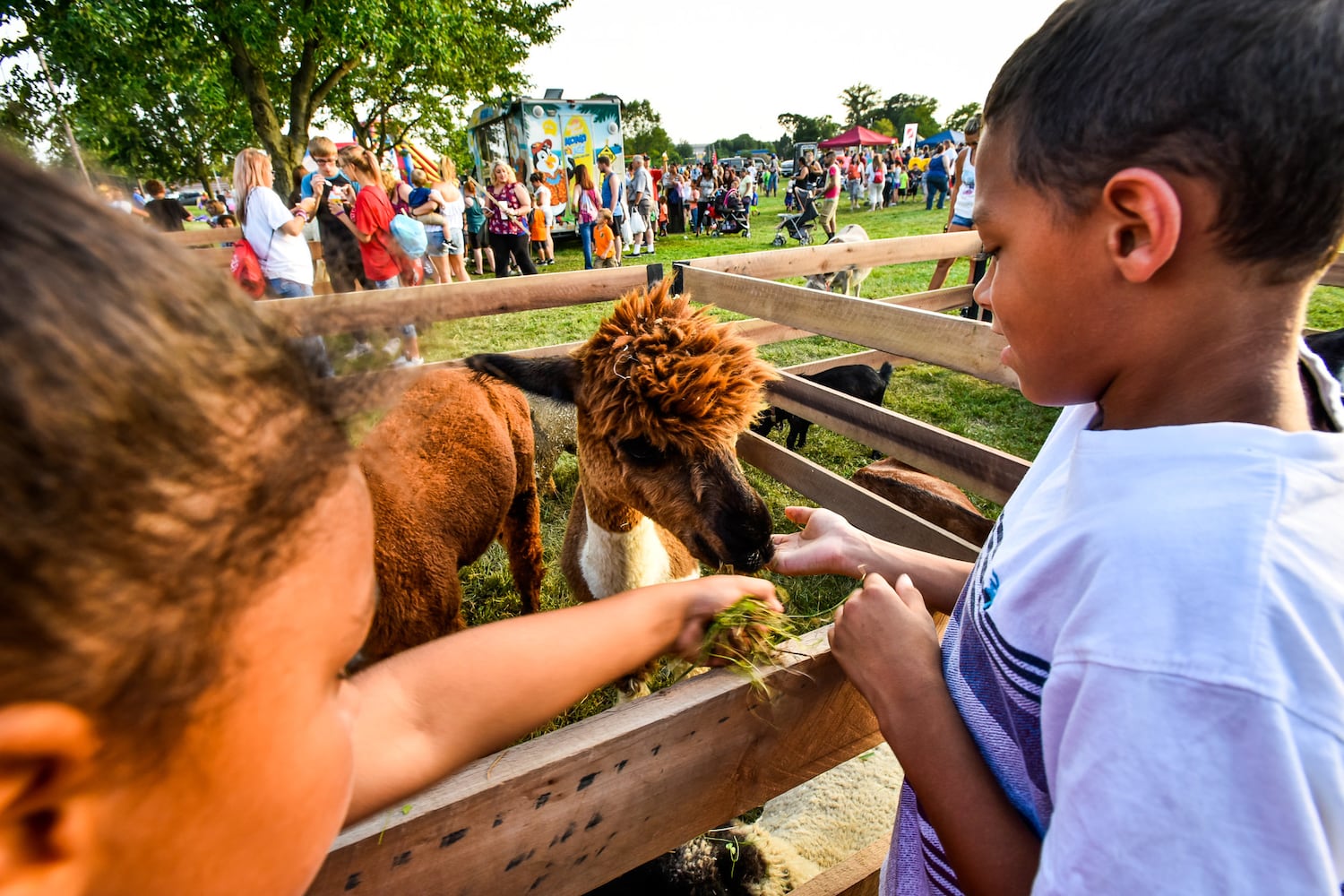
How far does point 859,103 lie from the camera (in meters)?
107

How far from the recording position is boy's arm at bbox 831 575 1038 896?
0.92 metres

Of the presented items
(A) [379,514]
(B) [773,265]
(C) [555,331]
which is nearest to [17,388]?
(A) [379,514]

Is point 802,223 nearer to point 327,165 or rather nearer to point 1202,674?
point 327,165

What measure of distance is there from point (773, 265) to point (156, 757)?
4.55 meters

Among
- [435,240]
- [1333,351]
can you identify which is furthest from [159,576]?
[435,240]

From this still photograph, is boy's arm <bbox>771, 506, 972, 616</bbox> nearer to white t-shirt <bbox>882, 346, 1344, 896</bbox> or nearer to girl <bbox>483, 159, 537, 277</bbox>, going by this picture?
white t-shirt <bbox>882, 346, 1344, 896</bbox>

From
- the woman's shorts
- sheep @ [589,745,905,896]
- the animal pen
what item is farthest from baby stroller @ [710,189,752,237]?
the animal pen

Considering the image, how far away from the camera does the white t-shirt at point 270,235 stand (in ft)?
19.6

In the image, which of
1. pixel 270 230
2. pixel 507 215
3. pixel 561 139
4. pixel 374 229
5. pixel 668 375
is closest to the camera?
pixel 668 375

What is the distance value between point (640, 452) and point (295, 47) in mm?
27436

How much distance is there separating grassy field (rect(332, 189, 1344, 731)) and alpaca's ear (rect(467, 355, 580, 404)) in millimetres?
124

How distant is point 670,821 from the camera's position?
1213mm

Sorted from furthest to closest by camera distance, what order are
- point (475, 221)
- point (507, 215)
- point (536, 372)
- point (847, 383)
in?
1. point (475, 221)
2. point (507, 215)
3. point (847, 383)
4. point (536, 372)

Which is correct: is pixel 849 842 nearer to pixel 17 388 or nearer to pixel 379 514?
pixel 379 514
